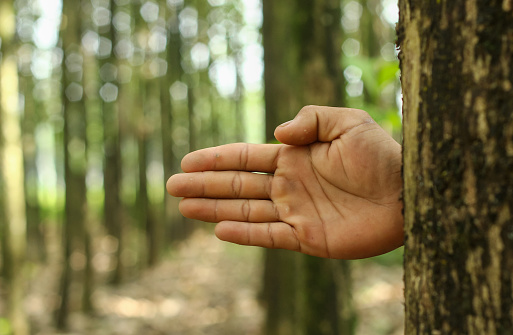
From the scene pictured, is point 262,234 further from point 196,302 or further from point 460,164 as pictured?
point 196,302

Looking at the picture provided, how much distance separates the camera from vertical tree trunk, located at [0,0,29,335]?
6391mm

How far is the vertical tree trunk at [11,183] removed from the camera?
639cm

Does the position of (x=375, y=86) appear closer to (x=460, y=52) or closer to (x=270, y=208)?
(x=270, y=208)

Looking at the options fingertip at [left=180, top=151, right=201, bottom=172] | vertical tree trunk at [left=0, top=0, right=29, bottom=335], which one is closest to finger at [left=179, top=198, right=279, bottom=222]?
fingertip at [left=180, top=151, right=201, bottom=172]

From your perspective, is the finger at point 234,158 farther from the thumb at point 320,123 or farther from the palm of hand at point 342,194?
the thumb at point 320,123

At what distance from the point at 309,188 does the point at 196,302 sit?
8.24 m

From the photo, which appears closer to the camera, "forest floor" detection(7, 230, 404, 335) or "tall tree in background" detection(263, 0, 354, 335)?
"tall tree in background" detection(263, 0, 354, 335)

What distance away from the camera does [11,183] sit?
21.0ft

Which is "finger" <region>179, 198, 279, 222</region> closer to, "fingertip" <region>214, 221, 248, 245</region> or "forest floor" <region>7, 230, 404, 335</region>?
"fingertip" <region>214, 221, 248, 245</region>

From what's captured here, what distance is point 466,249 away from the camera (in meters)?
1.00

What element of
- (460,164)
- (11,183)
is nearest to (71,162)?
(11,183)

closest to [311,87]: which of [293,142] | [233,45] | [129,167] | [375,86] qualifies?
[375,86]

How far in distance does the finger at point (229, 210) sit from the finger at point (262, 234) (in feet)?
0.27

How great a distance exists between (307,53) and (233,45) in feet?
53.9
